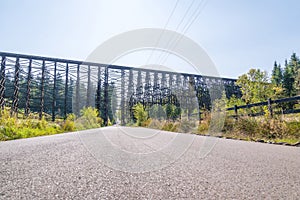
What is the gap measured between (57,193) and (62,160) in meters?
1.13

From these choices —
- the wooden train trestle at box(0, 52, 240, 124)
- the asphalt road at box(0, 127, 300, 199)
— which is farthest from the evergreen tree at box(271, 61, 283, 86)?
the asphalt road at box(0, 127, 300, 199)

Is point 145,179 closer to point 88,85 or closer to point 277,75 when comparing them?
point 88,85

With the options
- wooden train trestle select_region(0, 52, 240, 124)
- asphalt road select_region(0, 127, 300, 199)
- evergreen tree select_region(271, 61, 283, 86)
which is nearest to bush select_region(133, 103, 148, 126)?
wooden train trestle select_region(0, 52, 240, 124)

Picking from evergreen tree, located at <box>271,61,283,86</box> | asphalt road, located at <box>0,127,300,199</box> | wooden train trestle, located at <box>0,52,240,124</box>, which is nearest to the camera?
asphalt road, located at <box>0,127,300,199</box>

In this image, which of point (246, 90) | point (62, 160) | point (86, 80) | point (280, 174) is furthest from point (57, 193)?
point (86, 80)

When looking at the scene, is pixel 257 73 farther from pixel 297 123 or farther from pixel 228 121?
pixel 297 123

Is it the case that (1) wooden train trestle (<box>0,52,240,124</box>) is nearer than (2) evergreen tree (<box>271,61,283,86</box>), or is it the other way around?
(1) wooden train trestle (<box>0,52,240,124</box>)

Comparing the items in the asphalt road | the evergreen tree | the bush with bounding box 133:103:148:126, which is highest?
the evergreen tree

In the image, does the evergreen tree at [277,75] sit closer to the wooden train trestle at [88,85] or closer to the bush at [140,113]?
the wooden train trestle at [88,85]

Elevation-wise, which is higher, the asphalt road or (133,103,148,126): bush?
(133,103,148,126): bush

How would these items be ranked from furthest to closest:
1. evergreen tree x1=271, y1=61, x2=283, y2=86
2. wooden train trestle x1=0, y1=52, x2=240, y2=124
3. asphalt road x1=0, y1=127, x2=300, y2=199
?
1. evergreen tree x1=271, y1=61, x2=283, y2=86
2. wooden train trestle x1=0, y1=52, x2=240, y2=124
3. asphalt road x1=0, y1=127, x2=300, y2=199

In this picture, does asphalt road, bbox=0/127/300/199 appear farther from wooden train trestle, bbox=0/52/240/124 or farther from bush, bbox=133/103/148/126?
bush, bbox=133/103/148/126

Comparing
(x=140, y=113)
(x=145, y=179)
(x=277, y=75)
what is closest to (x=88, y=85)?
(x=140, y=113)

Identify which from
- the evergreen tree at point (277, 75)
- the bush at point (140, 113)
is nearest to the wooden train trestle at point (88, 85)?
the bush at point (140, 113)
